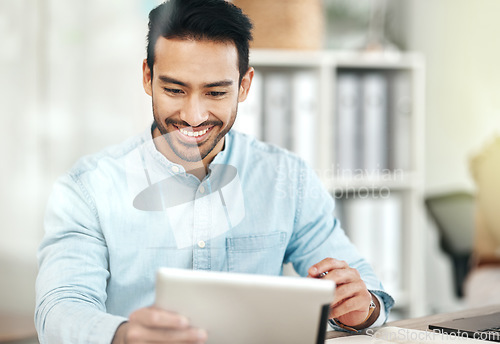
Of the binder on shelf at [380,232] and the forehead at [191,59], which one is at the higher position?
the forehead at [191,59]

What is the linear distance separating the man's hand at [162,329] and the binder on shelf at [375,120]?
48.2 inches

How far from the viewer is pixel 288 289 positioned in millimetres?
598

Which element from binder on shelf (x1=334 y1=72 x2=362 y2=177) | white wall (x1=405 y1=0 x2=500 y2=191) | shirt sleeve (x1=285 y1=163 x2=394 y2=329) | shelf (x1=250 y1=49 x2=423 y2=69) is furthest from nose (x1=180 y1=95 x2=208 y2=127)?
white wall (x1=405 y1=0 x2=500 y2=191)

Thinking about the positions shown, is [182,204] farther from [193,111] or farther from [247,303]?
[247,303]

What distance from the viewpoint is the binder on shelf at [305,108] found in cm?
153

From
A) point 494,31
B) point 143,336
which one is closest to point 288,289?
point 143,336

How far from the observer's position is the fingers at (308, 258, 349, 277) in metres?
0.84

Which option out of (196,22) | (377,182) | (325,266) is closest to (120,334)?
(325,266)

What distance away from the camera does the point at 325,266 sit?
33.4 inches

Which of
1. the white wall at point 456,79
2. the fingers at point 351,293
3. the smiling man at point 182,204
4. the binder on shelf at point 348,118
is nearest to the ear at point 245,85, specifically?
the smiling man at point 182,204

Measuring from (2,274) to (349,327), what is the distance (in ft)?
2.50

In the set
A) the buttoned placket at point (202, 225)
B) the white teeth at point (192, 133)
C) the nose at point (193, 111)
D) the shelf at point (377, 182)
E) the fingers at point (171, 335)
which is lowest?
the fingers at point (171, 335)

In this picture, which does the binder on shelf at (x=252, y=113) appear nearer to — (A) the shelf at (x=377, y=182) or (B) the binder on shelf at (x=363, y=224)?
(A) the shelf at (x=377, y=182)

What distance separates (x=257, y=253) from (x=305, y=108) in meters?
0.76
